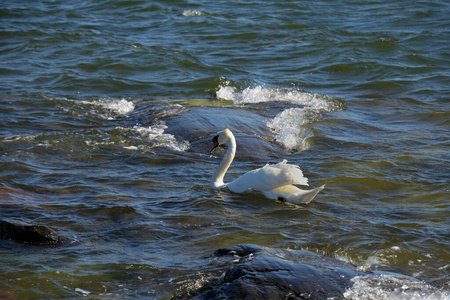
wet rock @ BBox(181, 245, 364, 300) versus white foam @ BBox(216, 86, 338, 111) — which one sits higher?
wet rock @ BBox(181, 245, 364, 300)

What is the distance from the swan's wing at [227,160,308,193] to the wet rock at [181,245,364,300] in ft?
6.49

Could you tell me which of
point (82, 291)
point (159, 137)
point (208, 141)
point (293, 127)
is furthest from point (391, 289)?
point (293, 127)

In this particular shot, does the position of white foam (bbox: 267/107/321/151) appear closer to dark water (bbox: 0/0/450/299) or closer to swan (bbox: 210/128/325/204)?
dark water (bbox: 0/0/450/299)

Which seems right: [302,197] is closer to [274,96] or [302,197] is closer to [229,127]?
[229,127]

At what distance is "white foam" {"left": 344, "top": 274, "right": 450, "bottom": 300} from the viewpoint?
14.4 feet

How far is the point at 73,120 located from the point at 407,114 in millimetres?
5502

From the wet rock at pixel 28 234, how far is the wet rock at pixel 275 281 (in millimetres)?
1619

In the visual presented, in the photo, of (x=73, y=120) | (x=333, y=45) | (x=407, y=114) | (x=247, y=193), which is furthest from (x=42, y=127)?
(x=333, y=45)

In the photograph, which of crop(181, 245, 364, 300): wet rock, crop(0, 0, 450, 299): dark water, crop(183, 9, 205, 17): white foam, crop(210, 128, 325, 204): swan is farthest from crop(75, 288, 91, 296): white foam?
crop(183, 9, 205, 17): white foam

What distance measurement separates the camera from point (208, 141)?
8922 mm

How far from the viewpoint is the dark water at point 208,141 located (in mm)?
5438

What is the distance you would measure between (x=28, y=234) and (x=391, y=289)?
9.63ft

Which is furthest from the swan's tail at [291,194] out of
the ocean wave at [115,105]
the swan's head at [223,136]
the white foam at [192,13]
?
the white foam at [192,13]

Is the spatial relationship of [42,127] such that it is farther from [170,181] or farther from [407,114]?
[407,114]
